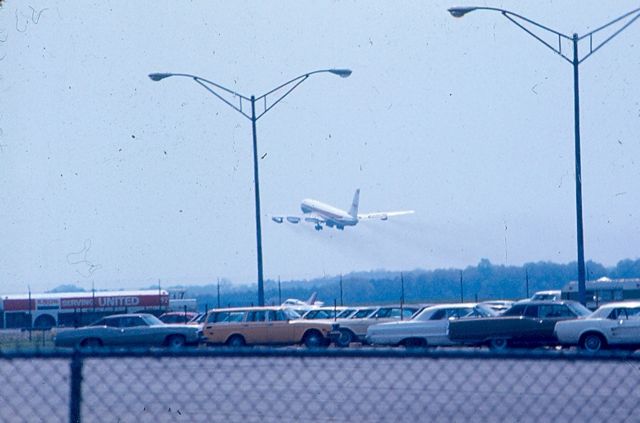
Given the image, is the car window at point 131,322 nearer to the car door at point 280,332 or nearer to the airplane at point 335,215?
the car door at point 280,332

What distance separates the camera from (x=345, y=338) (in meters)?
33.7

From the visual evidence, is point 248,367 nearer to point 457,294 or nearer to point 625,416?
point 625,416

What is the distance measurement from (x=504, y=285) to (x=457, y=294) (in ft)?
13.7

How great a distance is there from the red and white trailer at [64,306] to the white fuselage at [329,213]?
2833 cm

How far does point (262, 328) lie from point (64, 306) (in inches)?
1082

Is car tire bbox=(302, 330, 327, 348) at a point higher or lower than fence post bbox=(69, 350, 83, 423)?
lower

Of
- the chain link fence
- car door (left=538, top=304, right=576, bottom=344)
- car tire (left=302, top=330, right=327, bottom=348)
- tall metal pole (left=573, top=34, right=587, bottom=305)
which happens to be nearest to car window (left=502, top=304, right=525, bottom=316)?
car door (left=538, top=304, right=576, bottom=344)

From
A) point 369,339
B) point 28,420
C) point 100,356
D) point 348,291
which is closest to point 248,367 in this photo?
point 100,356

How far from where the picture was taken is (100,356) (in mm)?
5125

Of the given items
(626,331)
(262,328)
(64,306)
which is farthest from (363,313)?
(64,306)

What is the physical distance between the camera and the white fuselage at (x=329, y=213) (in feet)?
281

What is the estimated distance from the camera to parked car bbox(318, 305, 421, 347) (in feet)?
111

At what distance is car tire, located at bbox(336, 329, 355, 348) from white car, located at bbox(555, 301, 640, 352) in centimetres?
780

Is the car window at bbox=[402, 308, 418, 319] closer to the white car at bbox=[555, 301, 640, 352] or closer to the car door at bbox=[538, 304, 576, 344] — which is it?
the car door at bbox=[538, 304, 576, 344]
